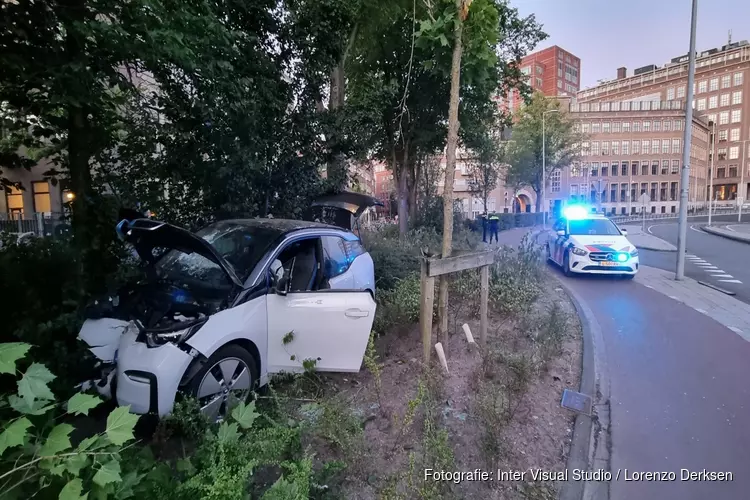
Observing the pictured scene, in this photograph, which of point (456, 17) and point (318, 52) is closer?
point (456, 17)

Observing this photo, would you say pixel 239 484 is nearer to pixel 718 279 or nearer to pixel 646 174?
pixel 718 279

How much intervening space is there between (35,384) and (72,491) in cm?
41

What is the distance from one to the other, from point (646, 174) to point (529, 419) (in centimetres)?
9023

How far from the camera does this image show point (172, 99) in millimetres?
6965

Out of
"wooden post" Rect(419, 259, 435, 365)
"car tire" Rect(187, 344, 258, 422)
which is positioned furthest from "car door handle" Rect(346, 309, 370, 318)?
"car tire" Rect(187, 344, 258, 422)

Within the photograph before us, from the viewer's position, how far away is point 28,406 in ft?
5.00

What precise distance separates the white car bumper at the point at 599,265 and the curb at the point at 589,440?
573 centimetres

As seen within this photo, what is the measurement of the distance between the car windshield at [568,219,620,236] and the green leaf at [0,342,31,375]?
12.6 m

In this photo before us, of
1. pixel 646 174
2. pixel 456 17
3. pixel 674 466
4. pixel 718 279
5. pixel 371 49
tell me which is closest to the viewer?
pixel 674 466

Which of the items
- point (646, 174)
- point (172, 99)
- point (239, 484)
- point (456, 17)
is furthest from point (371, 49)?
point (646, 174)

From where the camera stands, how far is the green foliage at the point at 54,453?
1.42 m

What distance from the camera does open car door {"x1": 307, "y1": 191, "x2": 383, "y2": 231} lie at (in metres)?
9.61

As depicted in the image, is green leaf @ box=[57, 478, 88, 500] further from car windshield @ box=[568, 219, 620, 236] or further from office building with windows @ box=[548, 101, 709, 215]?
office building with windows @ box=[548, 101, 709, 215]

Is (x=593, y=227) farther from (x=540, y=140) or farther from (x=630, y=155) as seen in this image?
(x=630, y=155)
